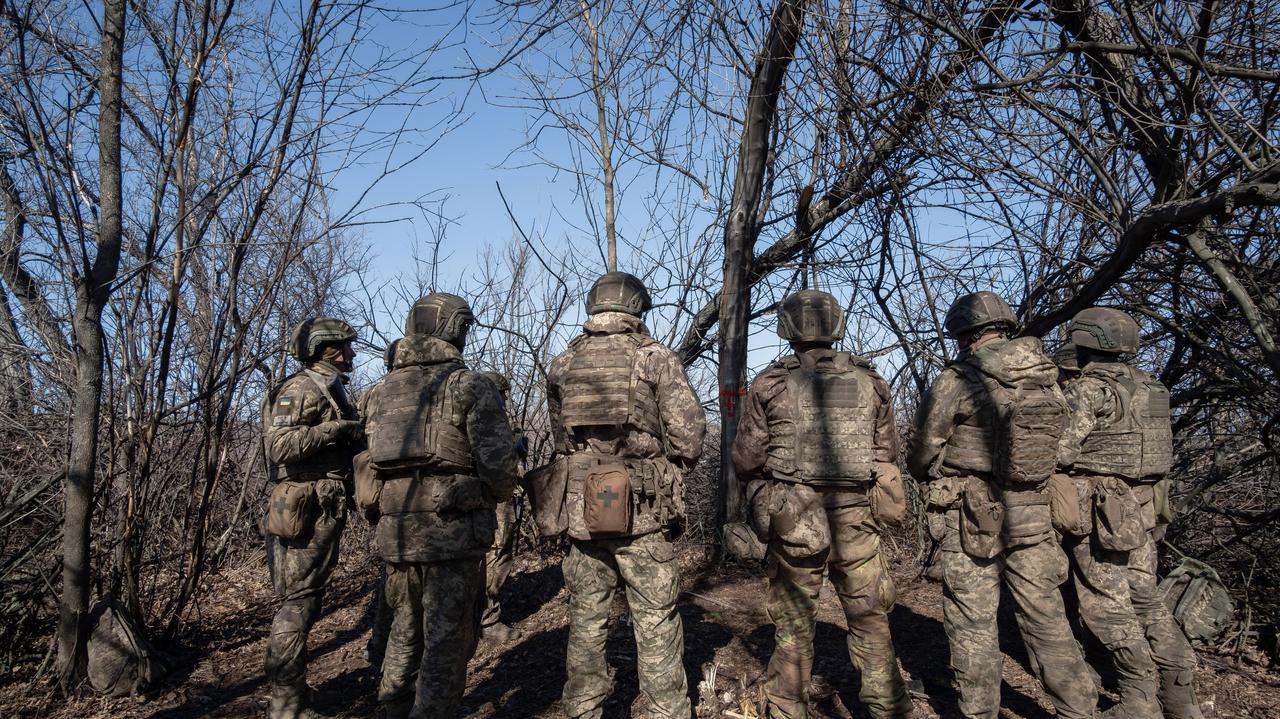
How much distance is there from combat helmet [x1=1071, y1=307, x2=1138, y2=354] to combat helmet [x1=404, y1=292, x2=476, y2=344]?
4.08 metres

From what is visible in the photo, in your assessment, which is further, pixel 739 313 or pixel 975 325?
pixel 739 313

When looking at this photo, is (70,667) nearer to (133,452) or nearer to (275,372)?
(133,452)

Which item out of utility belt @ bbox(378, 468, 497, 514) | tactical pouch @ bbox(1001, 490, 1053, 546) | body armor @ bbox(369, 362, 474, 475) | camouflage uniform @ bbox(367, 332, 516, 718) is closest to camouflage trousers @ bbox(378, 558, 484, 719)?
camouflage uniform @ bbox(367, 332, 516, 718)

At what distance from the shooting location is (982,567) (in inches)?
166

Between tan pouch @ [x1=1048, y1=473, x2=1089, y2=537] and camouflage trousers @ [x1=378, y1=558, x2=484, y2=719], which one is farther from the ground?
tan pouch @ [x1=1048, y1=473, x2=1089, y2=537]

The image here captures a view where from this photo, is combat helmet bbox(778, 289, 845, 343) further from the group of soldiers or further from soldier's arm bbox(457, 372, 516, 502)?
soldier's arm bbox(457, 372, 516, 502)

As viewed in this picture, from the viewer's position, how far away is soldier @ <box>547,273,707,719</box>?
3873mm

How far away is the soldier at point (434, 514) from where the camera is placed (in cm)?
383

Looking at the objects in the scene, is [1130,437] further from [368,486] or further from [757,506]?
[368,486]

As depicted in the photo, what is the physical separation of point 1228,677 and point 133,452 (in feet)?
25.5

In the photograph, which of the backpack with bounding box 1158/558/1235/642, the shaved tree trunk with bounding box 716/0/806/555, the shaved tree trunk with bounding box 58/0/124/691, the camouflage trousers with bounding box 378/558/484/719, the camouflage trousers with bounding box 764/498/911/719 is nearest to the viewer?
the camouflage trousers with bounding box 378/558/484/719

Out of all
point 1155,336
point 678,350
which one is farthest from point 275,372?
point 1155,336

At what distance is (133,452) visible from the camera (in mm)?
5145

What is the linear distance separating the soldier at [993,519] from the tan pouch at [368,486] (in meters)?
3.20
